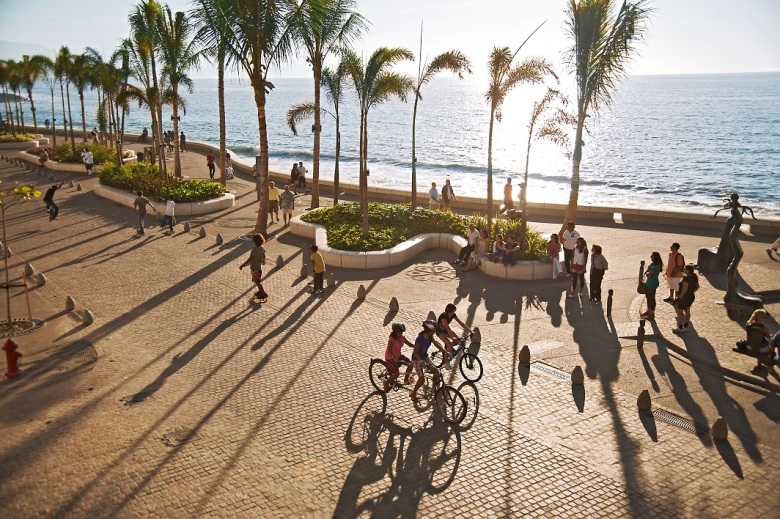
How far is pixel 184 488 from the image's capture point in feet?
28.6

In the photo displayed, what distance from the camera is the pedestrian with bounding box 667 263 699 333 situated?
1382cm

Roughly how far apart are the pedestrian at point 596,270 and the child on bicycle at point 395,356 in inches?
265

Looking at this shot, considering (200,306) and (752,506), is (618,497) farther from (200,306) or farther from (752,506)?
(200,306)

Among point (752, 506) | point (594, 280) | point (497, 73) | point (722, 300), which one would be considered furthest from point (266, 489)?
point (497, 73)

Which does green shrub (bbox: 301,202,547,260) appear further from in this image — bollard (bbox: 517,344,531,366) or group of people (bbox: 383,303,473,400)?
group of people (bbox: 383,303,473,400)

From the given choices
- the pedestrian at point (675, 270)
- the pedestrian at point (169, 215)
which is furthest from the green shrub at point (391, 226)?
the pedestrian at point (169, 215)

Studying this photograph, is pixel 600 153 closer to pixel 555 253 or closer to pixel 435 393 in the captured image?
pixel 555 253

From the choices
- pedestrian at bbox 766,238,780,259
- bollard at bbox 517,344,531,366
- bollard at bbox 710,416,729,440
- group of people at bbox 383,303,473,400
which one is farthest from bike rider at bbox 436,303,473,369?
pedestrian at bbox 766,238,780,259

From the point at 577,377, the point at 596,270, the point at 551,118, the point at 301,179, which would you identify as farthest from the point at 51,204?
the point at 577,377

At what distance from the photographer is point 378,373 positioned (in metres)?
11.5

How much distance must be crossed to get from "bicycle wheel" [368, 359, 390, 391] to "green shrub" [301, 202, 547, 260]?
27.7 feet

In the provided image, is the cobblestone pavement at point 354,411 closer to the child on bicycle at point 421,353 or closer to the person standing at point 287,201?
the child on bicycle at point 421,353

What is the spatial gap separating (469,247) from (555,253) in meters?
2.60

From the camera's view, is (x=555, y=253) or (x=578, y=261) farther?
A: (x=555, y=253)
